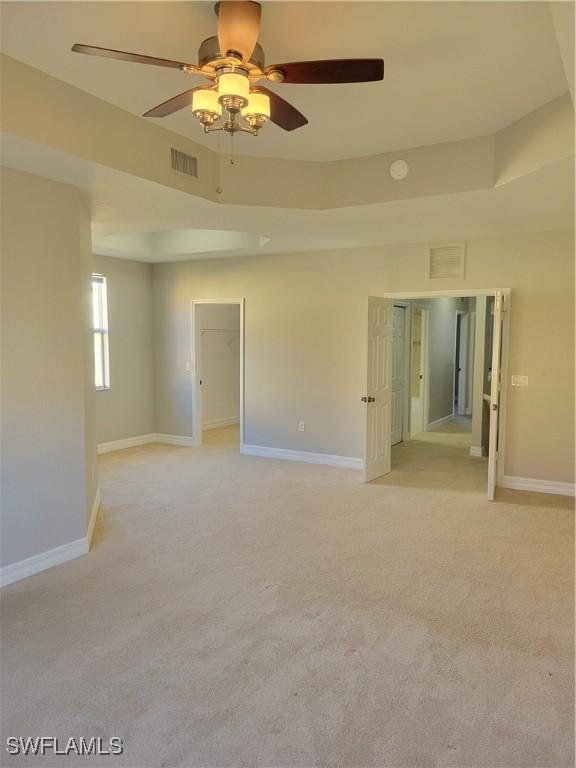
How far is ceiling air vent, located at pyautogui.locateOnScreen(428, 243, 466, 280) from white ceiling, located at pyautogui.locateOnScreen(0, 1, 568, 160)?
207cm

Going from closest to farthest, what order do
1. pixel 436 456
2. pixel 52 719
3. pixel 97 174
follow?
1. pixel 52 719
2. pixel 97 174
3. pixel 436 456

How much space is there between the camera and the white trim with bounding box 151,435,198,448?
7262 millimetres

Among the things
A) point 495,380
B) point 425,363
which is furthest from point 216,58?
point 425,363

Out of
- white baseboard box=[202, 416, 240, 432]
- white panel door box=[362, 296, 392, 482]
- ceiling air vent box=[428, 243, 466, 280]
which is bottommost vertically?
white baseboard box=[202, 416, 240, 432]

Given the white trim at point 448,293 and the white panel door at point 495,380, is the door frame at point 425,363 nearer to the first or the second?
the white trim at point 448,293

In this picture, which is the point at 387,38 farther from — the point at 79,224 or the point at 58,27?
the point at 79,224

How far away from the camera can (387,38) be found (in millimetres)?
2355

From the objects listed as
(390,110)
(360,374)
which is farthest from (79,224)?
(360,374)

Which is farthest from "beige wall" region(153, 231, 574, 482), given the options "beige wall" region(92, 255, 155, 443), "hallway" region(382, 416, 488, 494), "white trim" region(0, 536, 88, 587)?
"white trim" region(0, 536, 88, 587)

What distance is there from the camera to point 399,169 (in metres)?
3.80

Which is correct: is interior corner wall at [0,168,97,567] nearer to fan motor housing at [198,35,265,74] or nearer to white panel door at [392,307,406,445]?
fan motor housing at [198,35,265,74]

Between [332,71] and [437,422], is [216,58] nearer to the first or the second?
[332,71]

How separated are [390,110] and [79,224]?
2239 millimetres

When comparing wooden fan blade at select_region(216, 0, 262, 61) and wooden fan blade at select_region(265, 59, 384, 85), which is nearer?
wooden fan blade at select_region(265, 59, 384, 85)
